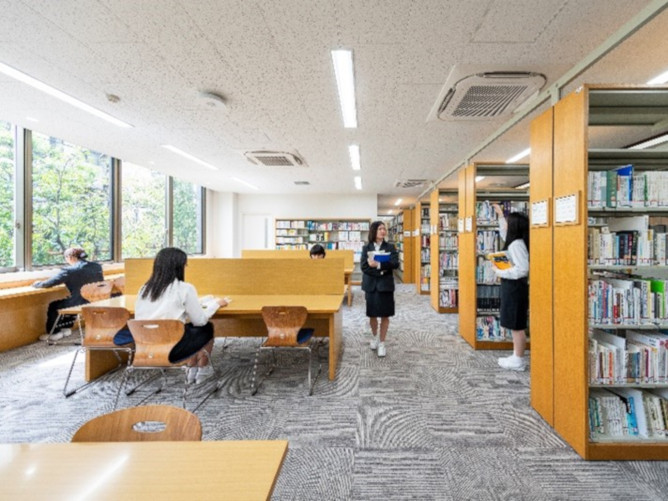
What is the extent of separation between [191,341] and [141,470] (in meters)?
1.98

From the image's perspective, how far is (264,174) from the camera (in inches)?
305

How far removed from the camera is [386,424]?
251cm

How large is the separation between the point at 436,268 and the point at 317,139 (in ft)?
11.2

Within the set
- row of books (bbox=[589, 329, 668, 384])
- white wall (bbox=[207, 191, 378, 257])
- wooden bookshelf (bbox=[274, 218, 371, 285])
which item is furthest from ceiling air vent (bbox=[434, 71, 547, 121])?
white wall (bbox=[207, 191, 378, 257])

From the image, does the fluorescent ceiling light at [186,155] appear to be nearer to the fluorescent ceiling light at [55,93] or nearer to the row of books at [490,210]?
the fluorescent ceiling light at [55,93]

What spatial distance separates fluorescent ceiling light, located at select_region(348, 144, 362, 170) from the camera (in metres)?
5.53

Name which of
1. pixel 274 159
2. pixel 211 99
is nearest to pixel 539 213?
pixel 211 99

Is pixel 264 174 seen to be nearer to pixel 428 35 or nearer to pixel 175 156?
pixel 175 156

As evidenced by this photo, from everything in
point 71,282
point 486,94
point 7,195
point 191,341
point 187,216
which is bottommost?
point 191,341

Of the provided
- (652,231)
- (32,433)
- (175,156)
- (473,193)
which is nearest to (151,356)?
(32,433)

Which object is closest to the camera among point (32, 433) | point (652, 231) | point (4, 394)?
point (652, 231)

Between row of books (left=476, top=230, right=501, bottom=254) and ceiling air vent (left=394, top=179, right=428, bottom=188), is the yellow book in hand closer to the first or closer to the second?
row of books (left=476, top=230, right=501, bottom=254)

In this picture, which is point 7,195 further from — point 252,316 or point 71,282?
point 252,316

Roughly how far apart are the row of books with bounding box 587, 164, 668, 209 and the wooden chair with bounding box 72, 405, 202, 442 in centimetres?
267
